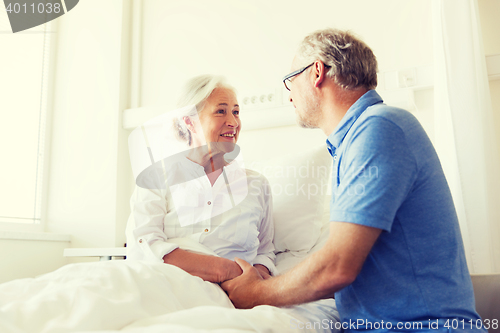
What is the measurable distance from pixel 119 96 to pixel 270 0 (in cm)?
121

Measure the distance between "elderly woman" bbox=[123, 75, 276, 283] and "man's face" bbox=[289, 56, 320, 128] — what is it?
17.2 inches

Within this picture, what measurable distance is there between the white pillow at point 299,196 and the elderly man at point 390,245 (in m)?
0.66

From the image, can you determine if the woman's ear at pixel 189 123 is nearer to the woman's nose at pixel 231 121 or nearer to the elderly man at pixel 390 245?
the woman's nose at pixel 231 121

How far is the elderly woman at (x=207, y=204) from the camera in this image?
136cm

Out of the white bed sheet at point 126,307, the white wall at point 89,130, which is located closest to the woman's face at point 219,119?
the white bed sheet at point 126,307

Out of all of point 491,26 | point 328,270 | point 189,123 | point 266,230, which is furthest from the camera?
point 491,26

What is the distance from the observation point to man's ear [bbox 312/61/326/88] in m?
1.21

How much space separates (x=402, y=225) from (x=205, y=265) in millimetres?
671

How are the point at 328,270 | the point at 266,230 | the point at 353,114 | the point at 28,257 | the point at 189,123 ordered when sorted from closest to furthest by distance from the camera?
the point at 328,270 < the point at 353,114 < the point at 266,230 < the point at 189,123 < the point at 28,257

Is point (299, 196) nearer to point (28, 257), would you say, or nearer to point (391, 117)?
point (391, 117)

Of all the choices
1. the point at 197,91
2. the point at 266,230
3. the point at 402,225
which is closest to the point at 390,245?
the point at 402,225

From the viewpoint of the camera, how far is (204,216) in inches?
59.6

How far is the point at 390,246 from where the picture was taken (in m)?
0.88

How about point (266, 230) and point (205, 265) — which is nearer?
point (205, 265)
